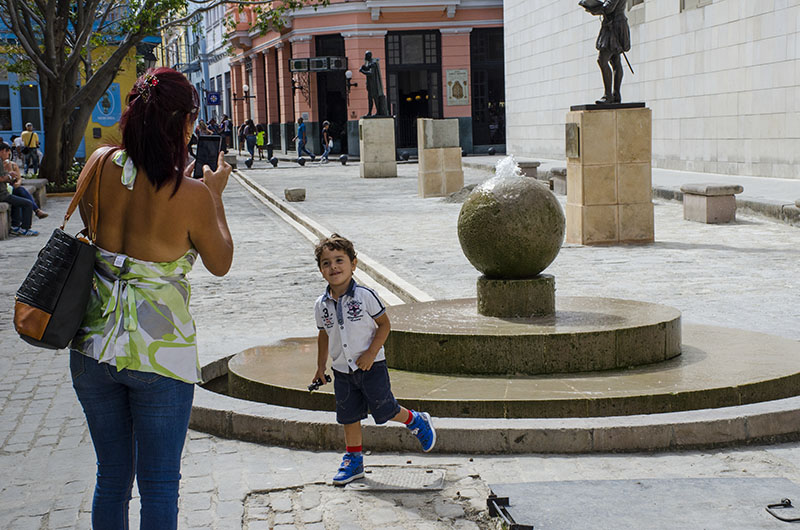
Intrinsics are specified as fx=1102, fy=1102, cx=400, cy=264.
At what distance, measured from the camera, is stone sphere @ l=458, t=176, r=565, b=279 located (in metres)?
6.81

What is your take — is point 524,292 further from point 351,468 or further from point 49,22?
point 49,22

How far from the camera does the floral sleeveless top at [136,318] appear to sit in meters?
3.23

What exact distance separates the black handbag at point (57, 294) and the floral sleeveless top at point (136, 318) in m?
0.07

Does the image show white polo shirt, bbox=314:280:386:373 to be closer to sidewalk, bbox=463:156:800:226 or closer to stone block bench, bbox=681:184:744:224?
sidewalk, bbox=463:156:800:226

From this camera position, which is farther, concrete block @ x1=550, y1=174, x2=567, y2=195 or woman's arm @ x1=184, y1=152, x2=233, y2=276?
concrete block @ x1=550, y1=174, x2=567, y2=195

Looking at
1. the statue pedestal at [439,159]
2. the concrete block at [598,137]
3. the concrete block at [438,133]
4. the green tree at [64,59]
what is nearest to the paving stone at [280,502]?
the concrete block at [598,137]

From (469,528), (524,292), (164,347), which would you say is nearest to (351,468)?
(469,528)

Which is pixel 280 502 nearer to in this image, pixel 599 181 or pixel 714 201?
pixel 599 181

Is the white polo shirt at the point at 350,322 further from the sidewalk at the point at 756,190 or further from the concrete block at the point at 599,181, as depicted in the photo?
the sidewalk at the point at 756,190

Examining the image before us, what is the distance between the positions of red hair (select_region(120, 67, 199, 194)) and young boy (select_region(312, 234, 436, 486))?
1449 mm

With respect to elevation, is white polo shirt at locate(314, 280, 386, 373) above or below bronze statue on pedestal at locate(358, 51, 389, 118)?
below

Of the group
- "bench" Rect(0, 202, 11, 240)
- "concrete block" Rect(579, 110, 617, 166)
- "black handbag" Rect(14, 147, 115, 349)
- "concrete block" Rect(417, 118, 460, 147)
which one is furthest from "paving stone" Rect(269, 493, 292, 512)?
"concrete block" Rect(417, 118, 460, 147)

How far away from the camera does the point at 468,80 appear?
45.3 m

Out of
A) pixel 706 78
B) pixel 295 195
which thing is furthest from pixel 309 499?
pixel 706 78
